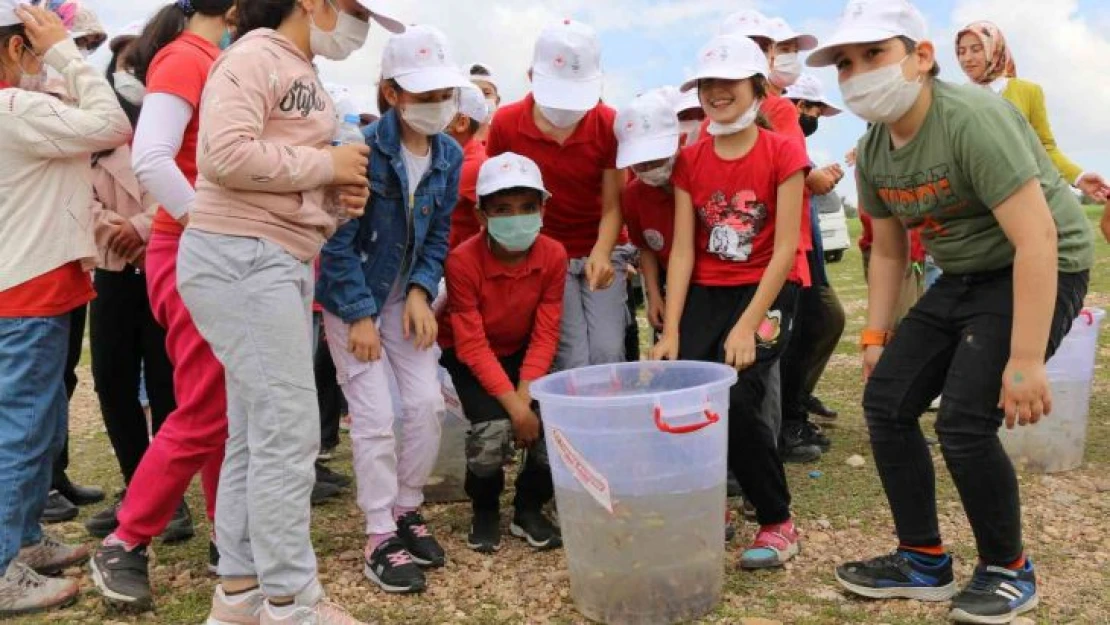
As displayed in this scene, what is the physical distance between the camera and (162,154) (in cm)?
286

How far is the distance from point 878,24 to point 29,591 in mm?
Answer: 3022

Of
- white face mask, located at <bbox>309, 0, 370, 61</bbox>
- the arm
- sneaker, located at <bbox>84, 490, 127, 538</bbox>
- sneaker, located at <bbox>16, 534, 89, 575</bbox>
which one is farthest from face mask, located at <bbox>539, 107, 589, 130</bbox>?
sneaker, located at <bbox>16, 534, 89, 575</bbox>

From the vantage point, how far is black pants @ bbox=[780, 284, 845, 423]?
16.1 ft

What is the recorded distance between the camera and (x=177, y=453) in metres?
3.01

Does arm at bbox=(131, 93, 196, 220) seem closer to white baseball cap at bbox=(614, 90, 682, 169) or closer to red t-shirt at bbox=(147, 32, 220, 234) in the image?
red t-shirt at bbox=(147, 32, 220, 234)

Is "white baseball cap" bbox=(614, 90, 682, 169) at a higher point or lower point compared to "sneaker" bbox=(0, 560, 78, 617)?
higher

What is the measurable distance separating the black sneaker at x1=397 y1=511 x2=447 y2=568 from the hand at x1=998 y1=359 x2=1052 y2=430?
74.0 inches

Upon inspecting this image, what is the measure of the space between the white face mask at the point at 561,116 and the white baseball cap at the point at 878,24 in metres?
1.17

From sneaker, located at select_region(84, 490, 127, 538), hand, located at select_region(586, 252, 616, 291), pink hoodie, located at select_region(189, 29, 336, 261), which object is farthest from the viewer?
sneaker, located at select_region(84, 490, 127, 538)

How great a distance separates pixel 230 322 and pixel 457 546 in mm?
1437

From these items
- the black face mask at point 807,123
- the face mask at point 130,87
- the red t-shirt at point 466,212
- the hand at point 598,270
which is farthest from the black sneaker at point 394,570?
the black face mask at point 807,123

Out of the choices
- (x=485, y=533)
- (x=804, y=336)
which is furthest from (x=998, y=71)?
(x=485, y=533)

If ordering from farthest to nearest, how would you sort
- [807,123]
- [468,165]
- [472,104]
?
[807,123]
[472,104]
[468,165]

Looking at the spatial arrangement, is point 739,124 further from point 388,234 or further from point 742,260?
point 388,234
